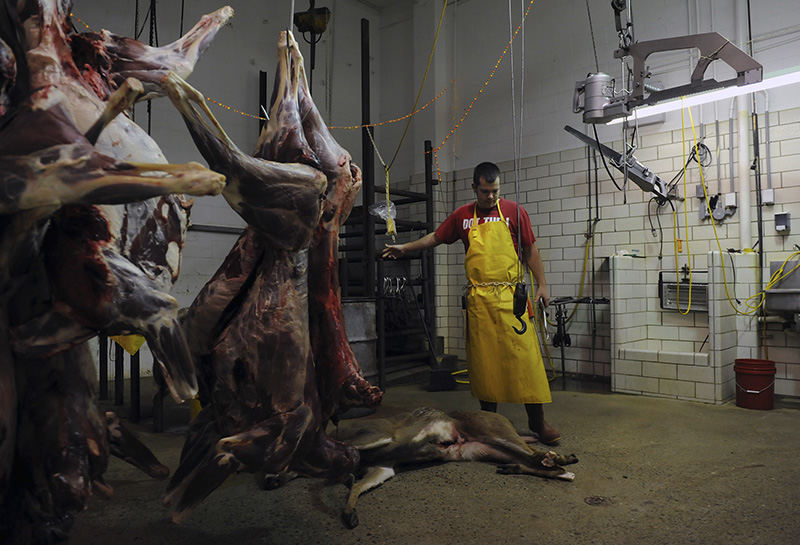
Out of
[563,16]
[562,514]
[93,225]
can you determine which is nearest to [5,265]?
[93,225]

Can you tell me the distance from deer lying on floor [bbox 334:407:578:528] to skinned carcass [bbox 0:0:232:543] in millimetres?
1173

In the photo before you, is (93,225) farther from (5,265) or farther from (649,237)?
(649,237)

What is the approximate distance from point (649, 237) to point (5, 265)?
5193 mm

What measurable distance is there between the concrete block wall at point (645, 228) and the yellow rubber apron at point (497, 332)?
2088mm

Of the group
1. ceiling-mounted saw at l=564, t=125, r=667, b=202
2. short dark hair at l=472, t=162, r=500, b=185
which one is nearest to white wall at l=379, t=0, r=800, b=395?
ceiling-mounted saw at l=564, t=125, r=667, b=202

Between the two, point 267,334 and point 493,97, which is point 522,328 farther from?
point 493,97

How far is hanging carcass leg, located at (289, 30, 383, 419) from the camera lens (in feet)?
5.75

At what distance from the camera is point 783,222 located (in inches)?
173

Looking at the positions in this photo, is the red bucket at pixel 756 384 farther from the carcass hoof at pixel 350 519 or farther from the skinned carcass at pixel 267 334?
the skinned carcass at pixel 267 334

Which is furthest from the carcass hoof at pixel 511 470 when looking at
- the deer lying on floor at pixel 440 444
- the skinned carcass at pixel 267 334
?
the skinned carcass at pixel 267 334

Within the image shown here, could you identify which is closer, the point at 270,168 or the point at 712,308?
the point at 270,168

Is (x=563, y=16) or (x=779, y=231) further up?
(x=563, y=16)

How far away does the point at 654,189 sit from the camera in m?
4.77

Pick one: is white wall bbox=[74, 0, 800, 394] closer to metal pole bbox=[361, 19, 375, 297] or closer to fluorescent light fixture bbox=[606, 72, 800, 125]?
metal pole bbox=[361, 19, 375, 297]
